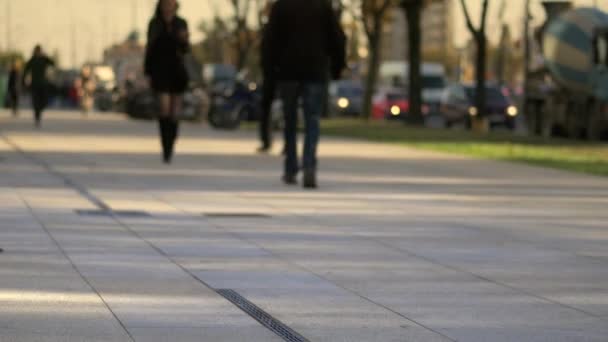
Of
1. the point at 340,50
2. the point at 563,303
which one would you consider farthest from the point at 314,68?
the point at 563,303

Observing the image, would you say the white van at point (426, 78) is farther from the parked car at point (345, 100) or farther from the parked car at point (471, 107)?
the parked car at point (471, 107)

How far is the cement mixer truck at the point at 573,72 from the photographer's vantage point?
39938mm

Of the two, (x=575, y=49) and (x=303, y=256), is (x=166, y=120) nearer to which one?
(x=303, y=256)

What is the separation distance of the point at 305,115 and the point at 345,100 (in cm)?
5148

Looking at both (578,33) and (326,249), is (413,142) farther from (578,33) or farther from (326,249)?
(326,249)

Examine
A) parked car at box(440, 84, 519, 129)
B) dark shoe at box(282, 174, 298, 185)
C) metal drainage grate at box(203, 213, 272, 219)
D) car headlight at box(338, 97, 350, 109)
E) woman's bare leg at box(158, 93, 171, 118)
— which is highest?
woman's bare leg at box(158, 93, 171, 118)

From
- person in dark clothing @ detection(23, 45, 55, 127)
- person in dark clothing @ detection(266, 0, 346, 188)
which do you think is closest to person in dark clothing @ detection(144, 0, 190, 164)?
person in dark clothing @ detection(266, 0, 346, 188)

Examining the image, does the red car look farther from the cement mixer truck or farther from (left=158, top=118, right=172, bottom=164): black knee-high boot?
(left=158, top=118, right=172, bottom=164): black knee-high boot

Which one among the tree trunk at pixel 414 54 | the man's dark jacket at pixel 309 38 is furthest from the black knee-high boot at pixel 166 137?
the tree trunk at pixel 414 54

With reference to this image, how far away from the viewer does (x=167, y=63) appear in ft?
71.8

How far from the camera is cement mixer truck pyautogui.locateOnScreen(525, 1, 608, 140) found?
3994cm

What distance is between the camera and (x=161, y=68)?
2186cm

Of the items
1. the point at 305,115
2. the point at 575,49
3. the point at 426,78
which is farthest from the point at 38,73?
the point at 426,78

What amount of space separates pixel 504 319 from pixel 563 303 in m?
0.64
